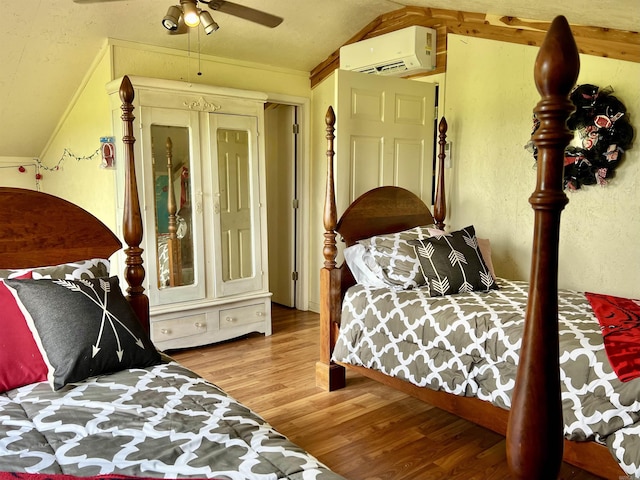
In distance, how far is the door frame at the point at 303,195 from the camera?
4566 mm

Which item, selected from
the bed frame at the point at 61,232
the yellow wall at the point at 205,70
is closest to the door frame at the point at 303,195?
the yellow wall at the point at 205,70

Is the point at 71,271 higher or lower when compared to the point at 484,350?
higher

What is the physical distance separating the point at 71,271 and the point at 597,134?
2945mm

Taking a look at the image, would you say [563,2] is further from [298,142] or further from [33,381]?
[33,381]

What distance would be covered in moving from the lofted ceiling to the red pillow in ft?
6.99

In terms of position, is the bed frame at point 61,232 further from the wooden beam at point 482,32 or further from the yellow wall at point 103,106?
the wooden beam at point 482,32

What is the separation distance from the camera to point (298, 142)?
15.1ft

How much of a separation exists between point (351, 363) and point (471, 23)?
8.56 ft

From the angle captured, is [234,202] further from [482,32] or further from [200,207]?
[482,32]

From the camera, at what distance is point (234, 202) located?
388 cm

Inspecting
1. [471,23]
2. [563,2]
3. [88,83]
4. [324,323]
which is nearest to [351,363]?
[324,323]

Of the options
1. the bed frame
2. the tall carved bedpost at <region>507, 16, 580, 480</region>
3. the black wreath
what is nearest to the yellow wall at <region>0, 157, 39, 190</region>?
the bed frame

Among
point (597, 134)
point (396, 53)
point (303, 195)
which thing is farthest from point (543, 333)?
point (303, 195)

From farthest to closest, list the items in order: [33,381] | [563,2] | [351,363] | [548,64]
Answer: [351,363]
[563,2]
[33,381]
[548,64]
